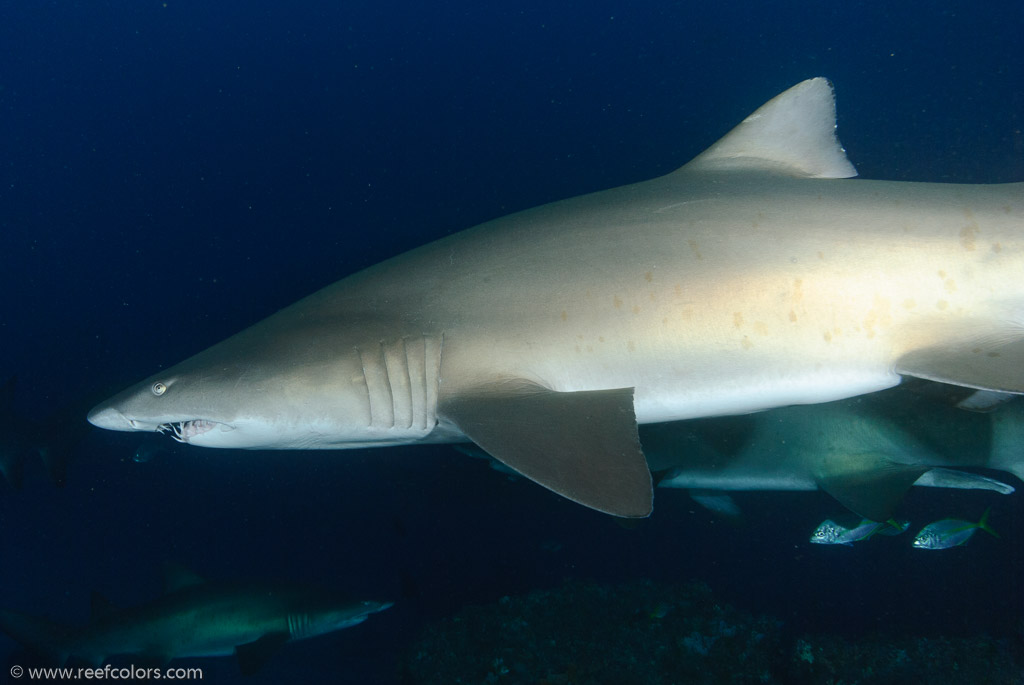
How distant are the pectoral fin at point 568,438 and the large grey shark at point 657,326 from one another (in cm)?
2

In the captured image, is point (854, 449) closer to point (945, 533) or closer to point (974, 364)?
point (945, 533)

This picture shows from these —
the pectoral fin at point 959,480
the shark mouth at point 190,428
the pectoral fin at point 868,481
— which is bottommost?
the pectoral fin at point 959,480

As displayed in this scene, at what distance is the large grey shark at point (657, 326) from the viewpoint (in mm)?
1990

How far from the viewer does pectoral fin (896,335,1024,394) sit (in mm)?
1715

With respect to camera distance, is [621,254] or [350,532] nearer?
[621,254]

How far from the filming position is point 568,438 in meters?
1.71

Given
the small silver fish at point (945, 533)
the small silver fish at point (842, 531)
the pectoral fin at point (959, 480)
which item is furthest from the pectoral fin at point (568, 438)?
the small silver fish at point (945, 533)

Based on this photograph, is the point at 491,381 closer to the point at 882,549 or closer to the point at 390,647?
the point at 882,549

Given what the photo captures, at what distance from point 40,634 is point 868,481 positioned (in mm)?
8682

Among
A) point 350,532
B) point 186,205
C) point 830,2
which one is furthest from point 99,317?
point 830,2

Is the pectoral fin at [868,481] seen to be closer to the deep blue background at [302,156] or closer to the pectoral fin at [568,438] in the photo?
the pectoral fin at [568,438]

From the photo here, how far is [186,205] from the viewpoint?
21.1 meters

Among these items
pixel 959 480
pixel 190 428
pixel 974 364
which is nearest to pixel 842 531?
pixel 959 480

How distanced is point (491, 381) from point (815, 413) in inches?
141
